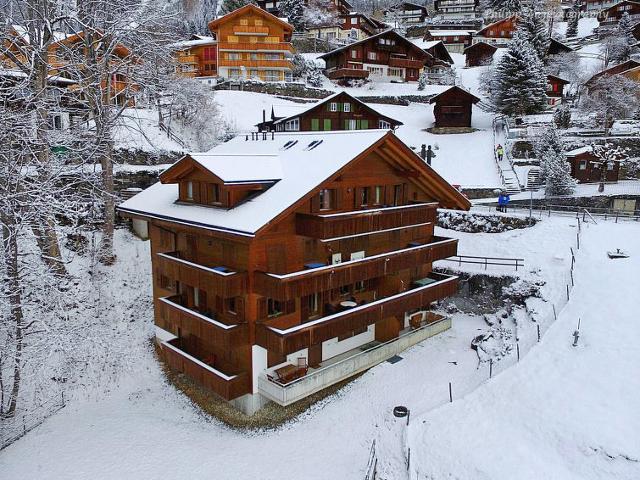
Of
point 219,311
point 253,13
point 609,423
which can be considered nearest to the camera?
point 609,423

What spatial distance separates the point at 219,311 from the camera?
20109 millimetres

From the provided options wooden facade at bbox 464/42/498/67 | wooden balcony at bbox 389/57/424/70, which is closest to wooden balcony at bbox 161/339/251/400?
wooden balcony at bbox 389/57/424/70

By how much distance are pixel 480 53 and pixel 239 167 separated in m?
68.7

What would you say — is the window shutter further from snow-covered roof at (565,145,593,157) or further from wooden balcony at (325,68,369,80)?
wooden balcony at (325,68,369,80)

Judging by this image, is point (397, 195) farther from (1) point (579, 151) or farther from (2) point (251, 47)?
(2) point (251, 47)

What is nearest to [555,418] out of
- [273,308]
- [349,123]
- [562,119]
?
[273,308]

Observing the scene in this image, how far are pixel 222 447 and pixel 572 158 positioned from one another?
35251 millimetres

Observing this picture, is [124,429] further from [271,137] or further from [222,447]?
[271,137]

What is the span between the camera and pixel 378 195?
22875 mm

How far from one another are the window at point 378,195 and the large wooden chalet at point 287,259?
47 millimetres

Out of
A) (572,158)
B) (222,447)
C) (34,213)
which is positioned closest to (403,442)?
(222,447)

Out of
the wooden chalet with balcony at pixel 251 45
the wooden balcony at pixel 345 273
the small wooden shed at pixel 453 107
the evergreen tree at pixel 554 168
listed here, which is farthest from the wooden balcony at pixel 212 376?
the wooden chalet with balcony at pixel 251 45

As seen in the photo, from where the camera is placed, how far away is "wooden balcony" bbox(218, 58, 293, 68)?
6177 centimetres

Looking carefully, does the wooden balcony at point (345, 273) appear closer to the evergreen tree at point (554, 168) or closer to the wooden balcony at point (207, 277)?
the wooden balcony at point (207, 277)
